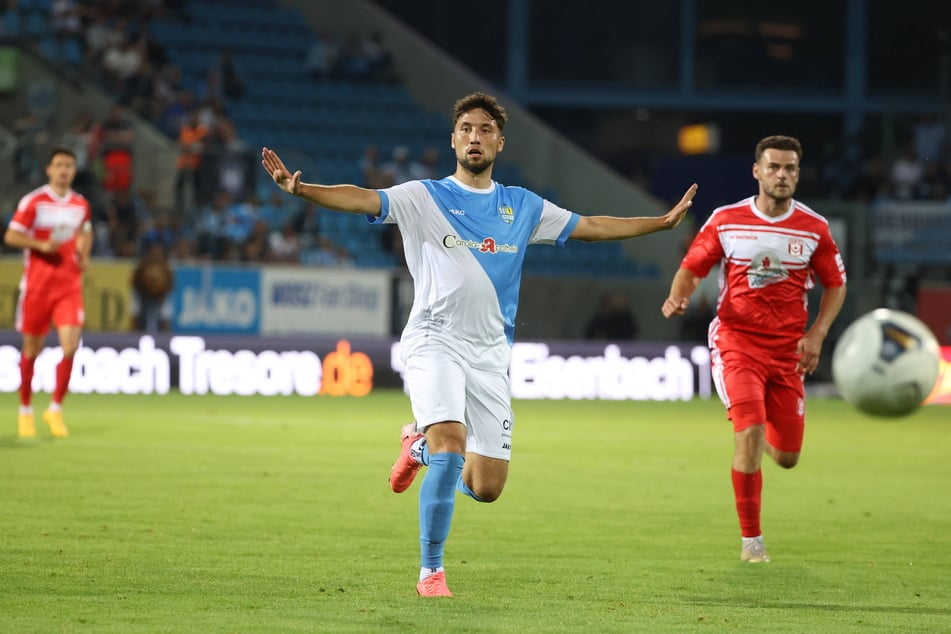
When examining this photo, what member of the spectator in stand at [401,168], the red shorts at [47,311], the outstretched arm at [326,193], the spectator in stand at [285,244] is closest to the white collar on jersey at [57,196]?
the red shorts at [47,311]

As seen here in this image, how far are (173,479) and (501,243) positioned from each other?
528 cm

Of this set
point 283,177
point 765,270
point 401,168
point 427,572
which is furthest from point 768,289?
point 401,168

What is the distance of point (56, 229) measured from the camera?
14758mm

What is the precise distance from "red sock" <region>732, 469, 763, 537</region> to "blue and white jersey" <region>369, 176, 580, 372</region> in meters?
1.92

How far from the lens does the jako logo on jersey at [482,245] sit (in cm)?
758

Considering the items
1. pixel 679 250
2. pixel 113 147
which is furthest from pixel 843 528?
pixel 679 250

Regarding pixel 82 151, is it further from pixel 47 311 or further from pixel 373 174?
pixel 47 311

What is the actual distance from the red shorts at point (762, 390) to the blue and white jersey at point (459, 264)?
1.90 metres

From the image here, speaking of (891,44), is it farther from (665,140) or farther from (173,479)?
(173,479)

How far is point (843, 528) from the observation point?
10.4m

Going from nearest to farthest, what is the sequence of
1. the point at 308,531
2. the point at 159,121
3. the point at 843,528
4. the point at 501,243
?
the point at 501,243 < the point at 308,531 < the point at 843,528 < the point at 159,121

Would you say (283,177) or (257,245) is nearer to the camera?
(283,177)

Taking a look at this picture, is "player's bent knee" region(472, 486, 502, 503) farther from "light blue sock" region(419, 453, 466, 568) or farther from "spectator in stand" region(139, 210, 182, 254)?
"spectator in stand" region(139, 210, 182, 254)

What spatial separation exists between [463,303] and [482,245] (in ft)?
0.95
